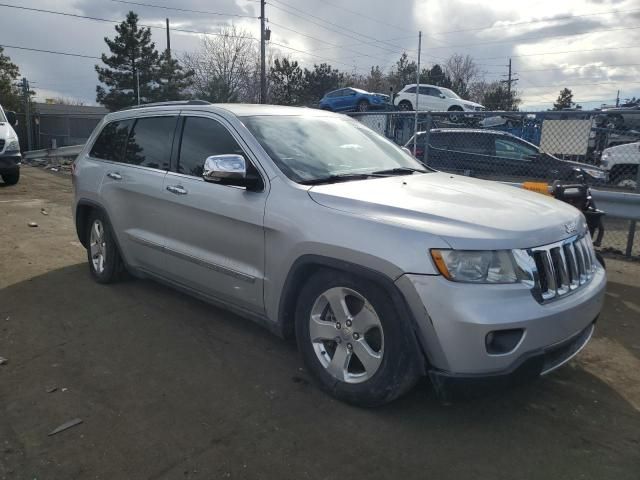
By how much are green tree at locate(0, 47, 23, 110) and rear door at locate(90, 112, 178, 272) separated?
109 feet

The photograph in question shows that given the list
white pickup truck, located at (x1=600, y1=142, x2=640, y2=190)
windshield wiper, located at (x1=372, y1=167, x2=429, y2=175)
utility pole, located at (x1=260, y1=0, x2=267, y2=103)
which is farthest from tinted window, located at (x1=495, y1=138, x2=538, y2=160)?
utility pole, located at (x1=260, y1=0, x2=267, y2=103)

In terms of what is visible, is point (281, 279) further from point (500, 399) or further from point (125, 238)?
point (125, 238)

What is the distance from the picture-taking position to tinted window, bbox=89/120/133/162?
16.5 ft

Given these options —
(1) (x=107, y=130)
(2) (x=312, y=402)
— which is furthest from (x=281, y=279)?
(1) (x=107, y=130)

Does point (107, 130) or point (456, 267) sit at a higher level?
point (107, 130)

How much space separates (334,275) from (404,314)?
0.51 m

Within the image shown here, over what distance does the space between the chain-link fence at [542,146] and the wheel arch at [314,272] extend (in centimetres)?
409

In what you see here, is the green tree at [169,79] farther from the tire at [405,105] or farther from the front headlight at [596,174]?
the front headlight at [596,174]

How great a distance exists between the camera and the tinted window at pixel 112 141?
502 centimetres

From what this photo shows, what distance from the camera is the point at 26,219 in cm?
884

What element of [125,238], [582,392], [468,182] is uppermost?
[468,182]

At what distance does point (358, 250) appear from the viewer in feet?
9.36

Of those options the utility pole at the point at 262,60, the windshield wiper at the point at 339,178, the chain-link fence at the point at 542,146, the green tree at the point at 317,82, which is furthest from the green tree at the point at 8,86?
the windshield wiper at the point at 339,178

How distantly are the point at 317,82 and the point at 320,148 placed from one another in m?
42.4
